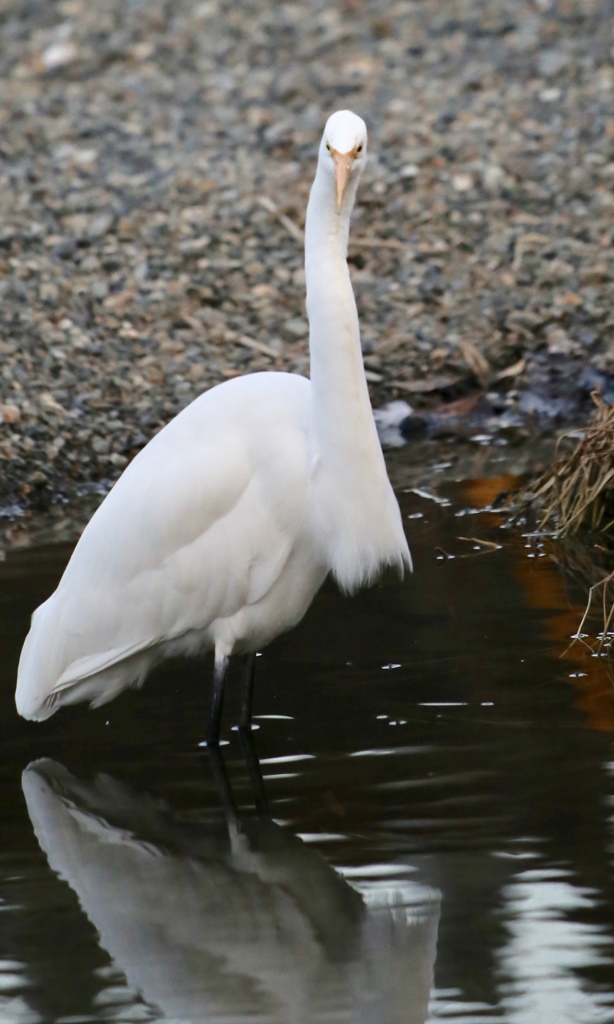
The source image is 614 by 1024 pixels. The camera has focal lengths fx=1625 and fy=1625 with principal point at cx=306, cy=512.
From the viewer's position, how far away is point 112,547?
4832 millimetres

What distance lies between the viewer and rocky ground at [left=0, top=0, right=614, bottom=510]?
27.3 ft

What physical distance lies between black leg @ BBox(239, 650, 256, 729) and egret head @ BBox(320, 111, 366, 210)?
4.76 ft

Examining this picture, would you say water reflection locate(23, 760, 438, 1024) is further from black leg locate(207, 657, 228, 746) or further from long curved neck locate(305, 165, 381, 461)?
long curved neck locate(305, 165, 381, 461)

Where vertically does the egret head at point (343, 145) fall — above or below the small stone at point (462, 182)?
below

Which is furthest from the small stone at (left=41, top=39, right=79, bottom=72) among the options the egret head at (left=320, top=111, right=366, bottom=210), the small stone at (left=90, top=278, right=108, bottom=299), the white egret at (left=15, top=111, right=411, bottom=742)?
the egret head at (left=320, top=111, right=366, bottom=210)

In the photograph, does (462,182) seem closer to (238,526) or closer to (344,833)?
(238,526)

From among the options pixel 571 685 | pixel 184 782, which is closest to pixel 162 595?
pixel 184 782

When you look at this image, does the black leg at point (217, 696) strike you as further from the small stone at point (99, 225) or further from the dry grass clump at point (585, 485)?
the small stone at point (99, 225)

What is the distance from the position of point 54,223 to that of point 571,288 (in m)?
3.31

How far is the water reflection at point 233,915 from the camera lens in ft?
11.1

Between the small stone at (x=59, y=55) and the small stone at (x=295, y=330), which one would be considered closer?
the small stone at (x=295, y=330)

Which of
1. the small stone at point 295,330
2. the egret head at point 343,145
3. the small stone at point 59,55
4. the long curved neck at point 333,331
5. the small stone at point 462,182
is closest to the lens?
the egret head at point 343,145

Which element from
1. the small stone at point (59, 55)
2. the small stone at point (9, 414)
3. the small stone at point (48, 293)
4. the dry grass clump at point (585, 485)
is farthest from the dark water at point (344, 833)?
the small stone at point (59, 55)

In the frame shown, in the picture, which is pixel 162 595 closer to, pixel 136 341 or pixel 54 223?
pixel 136 341
